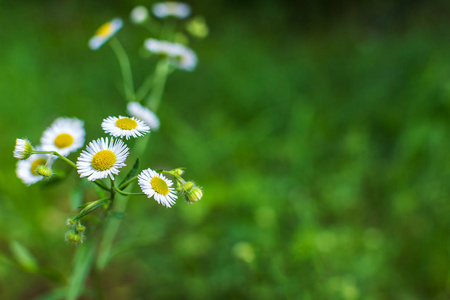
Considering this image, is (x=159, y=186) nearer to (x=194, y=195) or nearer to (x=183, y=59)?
(x=194, y=195)

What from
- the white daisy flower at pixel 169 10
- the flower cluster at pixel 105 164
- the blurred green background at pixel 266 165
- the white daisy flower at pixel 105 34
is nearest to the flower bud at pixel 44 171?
the flower cluster at pixel 105 164

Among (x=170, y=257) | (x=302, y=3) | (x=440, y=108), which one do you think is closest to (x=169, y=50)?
(x=170, y=257)

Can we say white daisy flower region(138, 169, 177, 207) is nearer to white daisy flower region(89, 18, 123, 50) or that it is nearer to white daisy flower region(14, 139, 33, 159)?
white daisy flower region(14, 139, 33, 159)

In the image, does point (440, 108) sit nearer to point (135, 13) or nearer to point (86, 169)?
point (135, 13)

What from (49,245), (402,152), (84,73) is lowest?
(49,245)

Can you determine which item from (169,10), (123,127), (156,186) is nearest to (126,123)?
(123,127)

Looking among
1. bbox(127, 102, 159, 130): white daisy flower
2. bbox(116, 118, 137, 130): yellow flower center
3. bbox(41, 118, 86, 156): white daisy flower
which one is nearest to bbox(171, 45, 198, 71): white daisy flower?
bbox(127, 102, 159, 130): white daisy flower
